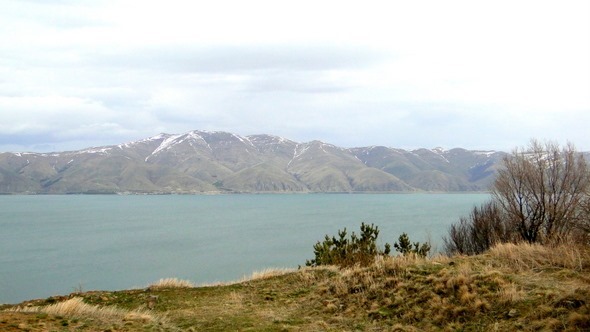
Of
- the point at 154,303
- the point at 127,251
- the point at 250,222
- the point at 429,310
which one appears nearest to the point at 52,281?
the point at 127,251

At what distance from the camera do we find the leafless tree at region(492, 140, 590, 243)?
1164 inches

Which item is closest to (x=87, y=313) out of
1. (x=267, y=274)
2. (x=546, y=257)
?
(x=267, y=274)

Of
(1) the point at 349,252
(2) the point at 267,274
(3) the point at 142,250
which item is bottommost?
(3) the point at 142,250

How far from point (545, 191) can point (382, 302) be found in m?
24.0

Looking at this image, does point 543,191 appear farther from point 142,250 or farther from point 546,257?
point 142,250

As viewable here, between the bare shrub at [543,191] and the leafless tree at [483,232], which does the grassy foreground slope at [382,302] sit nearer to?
the bare shrub at [543,191]

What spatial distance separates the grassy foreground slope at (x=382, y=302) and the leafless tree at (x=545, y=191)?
1792 cm

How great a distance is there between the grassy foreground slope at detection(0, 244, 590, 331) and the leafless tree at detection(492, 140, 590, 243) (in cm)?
1792

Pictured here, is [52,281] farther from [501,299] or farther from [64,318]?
[501,299]

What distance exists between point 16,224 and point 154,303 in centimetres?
12044

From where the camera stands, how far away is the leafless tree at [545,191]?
97.0ft

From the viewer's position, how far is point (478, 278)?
37.0 ft

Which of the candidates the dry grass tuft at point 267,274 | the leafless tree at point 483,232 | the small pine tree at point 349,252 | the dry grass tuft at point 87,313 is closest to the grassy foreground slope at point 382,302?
the dry grass tuft at point 87,313

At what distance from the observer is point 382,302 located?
11789mm
